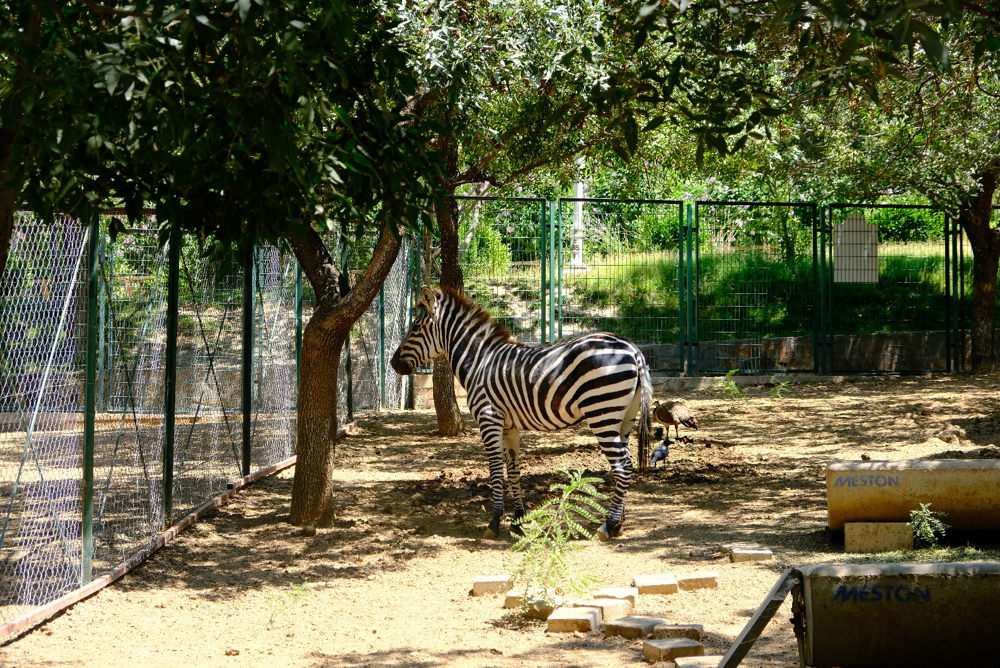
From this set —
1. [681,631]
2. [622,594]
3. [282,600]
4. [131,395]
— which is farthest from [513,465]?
[681,631]

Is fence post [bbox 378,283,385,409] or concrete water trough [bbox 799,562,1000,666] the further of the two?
fence post [bbox 378,283,385,409]

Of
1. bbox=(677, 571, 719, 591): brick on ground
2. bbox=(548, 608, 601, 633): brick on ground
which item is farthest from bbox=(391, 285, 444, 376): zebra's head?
bbox=(548, 608, 601, 633): brick on ground

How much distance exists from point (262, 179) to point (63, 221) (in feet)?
6.86

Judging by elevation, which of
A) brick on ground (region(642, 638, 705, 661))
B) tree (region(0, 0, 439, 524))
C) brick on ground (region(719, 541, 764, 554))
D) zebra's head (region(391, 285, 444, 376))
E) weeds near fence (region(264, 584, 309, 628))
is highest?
tree (region(0, 0, 439, 524))

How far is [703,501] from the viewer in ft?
27.5

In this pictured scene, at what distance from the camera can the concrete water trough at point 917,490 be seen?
6.25 m

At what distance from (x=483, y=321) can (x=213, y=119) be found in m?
5.08

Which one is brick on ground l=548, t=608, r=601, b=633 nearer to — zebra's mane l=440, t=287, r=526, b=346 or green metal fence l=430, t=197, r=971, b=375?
zebra's mane l=440, t=287, r=526, b=346

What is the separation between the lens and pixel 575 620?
16.9ft

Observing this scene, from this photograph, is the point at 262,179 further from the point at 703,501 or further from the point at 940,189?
the point at 940,189

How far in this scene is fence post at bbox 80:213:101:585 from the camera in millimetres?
5629

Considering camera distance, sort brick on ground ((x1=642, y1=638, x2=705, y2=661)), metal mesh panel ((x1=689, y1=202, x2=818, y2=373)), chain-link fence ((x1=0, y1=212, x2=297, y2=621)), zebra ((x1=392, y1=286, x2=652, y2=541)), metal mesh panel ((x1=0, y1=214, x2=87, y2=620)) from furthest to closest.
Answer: metal mesh panel ((x1=689, y1=202, x2=818, y2=373)), zebra ((x1=392, y1=286, x2=652, y2=541)), chain-link fence ((x1=0, y1=212, x2=297, y2=621)), metal mesh panel ((x1=0, y1=214, x2=87, y2=620)), brick on ground ((x1=642, y1=638, x2=705, y2=661))

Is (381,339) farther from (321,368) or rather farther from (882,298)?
(882,298)

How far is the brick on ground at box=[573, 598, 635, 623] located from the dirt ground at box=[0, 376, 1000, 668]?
5.2 inches
